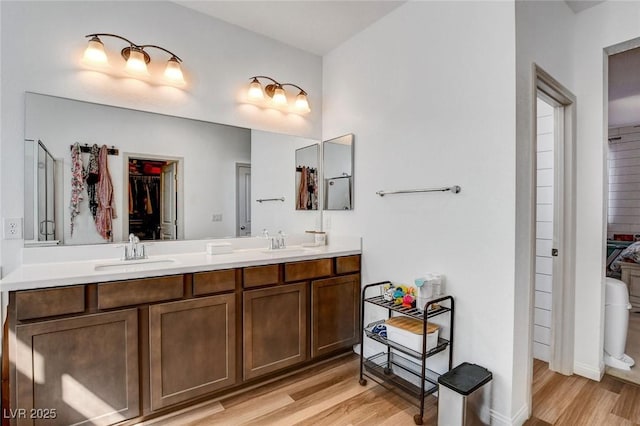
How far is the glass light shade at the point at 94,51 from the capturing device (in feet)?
6.44

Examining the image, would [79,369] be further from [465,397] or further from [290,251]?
[465,397]

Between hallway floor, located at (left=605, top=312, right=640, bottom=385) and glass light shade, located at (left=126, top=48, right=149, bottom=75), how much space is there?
13.1 feet

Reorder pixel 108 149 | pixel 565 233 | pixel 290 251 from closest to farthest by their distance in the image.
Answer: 1. pixel 108 149
2. pixel 565 233
3. pixel 290 251

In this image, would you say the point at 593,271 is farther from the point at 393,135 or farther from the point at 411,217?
the point at 393,135

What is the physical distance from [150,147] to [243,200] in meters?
0.78

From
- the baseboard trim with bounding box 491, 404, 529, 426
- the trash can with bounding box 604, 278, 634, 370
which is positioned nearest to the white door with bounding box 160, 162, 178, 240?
the baseboard trim with bounding box 491, 404, 529, 426

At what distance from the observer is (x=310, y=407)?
6.51 feet

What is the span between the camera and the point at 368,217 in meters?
2.64

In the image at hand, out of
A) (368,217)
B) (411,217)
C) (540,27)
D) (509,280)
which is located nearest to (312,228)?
(368,217)

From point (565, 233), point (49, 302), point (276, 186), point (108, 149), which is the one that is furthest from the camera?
point (276, 186)

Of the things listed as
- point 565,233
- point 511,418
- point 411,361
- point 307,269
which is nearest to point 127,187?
point 307,269

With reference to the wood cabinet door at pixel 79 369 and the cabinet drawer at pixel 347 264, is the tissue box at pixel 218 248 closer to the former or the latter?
the wood cabinet door at pixel 79 369

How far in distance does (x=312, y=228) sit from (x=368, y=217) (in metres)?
0.67

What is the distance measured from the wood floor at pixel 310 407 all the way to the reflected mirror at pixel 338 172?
1412 millimetres
